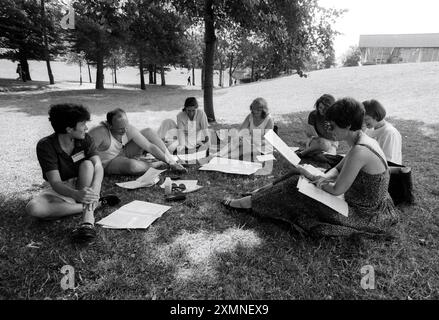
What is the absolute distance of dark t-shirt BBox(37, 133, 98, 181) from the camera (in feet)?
10.1

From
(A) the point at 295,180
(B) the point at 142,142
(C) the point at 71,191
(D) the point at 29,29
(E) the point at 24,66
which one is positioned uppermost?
(D) the point at 29,29

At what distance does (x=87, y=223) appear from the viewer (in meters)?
2.99

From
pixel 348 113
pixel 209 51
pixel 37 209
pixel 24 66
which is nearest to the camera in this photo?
pixel 348 113

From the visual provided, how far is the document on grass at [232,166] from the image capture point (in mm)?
4941

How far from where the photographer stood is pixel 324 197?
8.91 feet

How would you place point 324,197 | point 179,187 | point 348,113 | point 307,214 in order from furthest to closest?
point 179,187, point 307,214, point 324,197, point 348,113

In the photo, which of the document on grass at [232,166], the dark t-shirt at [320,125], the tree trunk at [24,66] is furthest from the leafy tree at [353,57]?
the document on grass at [232,166]

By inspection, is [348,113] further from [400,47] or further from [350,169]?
[400,47]

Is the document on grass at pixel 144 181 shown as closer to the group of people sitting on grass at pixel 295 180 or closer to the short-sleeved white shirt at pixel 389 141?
the group of people sitting on grass at pixel 295 180

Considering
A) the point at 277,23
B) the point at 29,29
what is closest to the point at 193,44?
the point at 29,29

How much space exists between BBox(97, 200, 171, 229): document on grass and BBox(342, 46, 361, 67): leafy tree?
67.6 metres

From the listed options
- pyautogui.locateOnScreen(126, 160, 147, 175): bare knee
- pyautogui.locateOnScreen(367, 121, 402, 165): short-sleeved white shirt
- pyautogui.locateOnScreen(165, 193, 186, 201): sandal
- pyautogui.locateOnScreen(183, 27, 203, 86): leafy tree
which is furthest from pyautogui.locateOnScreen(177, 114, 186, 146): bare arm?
pyautogui.locateOnScreen(183, 27, 203, 86): leafy tree

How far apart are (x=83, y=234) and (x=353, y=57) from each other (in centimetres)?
7192

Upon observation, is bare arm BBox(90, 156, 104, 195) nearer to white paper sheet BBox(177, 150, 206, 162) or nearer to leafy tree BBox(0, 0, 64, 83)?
white paper sheet BBox(177, 150, 206, 162)
